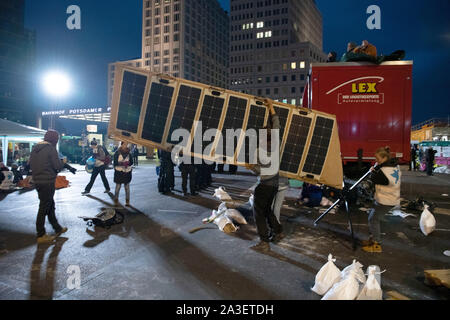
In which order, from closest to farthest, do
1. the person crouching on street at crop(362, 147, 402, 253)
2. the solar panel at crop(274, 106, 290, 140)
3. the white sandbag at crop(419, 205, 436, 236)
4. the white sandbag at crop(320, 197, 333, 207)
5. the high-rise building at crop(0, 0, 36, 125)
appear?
the person crouching on street at crop(362, 147, 402, 253), the white sandbag at crop(419, 205, 436, 236), the solar panel at crop(274, 106, 290, 140), the white sandbag at crop(320, 197, 333, 207), the high-rise building at crop(0, 0, 36, 125)

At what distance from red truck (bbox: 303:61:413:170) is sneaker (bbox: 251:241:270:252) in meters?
3.63

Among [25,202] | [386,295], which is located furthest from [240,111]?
[25,202]

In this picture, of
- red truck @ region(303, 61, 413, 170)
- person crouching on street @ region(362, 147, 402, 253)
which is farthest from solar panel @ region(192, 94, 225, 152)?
person crouching on street @ region(362, 147, 402, 253)

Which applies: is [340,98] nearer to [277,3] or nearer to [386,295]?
[386,295]

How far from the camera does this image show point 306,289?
10.3 feet

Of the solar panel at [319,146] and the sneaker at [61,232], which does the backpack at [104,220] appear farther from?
the solar panel at [319,146]

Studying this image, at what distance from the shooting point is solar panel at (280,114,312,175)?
566 cm

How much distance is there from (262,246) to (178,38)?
10359 centimetres

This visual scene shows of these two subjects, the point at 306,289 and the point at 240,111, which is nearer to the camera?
the point at 306,289

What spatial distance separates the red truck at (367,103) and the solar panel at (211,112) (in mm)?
2818

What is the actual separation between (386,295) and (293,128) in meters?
3.46

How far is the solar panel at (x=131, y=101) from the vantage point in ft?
19.1

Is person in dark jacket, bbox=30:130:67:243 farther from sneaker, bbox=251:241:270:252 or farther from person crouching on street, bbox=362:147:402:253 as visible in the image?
person crouching on street, bbox=362:147:402:253
